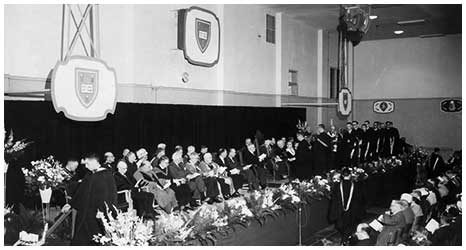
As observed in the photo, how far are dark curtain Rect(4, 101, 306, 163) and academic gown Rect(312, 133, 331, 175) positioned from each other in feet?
8.24

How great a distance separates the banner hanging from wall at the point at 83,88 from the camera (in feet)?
26.0

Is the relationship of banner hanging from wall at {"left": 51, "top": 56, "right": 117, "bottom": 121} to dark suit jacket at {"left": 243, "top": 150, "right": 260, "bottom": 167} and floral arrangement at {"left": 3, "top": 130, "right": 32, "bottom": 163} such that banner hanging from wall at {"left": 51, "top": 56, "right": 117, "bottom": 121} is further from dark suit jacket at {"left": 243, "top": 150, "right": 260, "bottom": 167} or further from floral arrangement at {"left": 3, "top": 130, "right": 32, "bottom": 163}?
dark suit jacket at {"left": 243, "top": 150, "right": 260, "bottom": 167}

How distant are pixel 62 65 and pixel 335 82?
563 inches

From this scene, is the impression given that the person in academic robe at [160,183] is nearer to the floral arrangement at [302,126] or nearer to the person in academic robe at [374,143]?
the person in academic robe at [374,143]

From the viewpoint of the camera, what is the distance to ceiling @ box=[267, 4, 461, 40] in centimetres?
1506

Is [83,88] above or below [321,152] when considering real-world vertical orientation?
above

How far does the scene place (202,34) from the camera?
1277 centimetres

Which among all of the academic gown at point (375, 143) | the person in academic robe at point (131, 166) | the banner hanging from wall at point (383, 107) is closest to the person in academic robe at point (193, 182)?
the person in academic robe at point (131, 166)

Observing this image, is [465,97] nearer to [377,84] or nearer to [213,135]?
[213,135]

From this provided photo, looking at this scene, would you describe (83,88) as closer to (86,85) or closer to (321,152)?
(86,85)

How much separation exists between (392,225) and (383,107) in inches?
614

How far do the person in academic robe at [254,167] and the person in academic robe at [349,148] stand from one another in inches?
107

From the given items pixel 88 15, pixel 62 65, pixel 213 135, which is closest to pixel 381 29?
pixel 213 135

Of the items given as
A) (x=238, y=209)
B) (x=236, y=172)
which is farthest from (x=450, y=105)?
(x=238, y=209)
